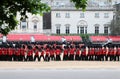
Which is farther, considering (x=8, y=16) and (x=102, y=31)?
(x=102, y=31)

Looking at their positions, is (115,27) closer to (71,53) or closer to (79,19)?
(79,19)

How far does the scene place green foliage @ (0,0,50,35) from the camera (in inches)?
313

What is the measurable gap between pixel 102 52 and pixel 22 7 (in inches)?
901

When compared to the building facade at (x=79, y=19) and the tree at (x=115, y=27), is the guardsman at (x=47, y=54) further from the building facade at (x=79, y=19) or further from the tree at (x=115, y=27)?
the building facade at (x=79, y=19)

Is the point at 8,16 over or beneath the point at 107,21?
over

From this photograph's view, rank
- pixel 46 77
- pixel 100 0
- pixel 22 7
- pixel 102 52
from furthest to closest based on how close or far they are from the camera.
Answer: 1. pixel 100 0
2. pixel 102 52
3. pixel 46 77
4. pixel 22 7

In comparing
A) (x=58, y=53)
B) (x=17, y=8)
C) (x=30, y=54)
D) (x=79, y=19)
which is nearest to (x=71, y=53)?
(x=58, y=53)

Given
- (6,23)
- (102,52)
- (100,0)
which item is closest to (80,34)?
(100,0)

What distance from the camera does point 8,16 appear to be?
26.9 ft

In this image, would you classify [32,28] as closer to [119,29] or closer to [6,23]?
[119,29]

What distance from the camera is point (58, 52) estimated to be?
99.0ft

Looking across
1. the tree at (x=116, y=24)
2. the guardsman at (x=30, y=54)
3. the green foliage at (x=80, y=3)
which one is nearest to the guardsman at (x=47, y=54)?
the guardsman at (x=30, y=54)

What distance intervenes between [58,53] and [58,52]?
0.14m

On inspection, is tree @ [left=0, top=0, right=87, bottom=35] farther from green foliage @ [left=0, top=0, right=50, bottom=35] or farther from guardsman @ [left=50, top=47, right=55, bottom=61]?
guardsman @ [left=50, top=47, right=55, bottom=61]
